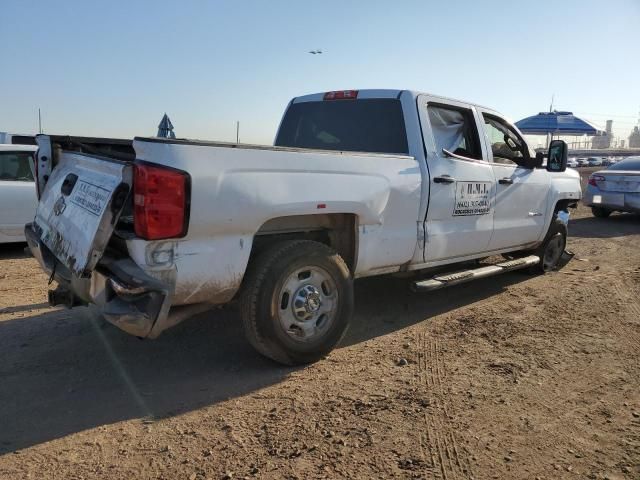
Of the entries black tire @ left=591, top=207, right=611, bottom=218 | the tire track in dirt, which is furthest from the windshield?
black tire @ left=591, top=207, right=611, bottom=218

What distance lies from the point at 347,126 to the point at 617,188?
944 cm

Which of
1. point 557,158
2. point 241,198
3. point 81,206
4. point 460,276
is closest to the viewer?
point 241,198

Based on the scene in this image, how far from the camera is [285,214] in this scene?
143 inches

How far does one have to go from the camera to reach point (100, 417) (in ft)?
10.6

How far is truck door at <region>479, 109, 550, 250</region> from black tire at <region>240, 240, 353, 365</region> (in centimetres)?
235

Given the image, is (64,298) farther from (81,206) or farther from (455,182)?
(455,182)

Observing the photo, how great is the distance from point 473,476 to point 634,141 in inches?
6208

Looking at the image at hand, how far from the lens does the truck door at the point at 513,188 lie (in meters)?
5.69

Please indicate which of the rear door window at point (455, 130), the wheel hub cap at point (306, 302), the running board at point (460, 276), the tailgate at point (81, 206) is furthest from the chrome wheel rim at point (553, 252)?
the tailgate at point (81, 206)

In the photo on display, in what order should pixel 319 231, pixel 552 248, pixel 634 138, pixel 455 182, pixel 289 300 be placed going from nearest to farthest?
1. pixel 289 300
2. pixel 319 231
3. pixel 455 182
4. pixel 552 248
5. pixel 634 138

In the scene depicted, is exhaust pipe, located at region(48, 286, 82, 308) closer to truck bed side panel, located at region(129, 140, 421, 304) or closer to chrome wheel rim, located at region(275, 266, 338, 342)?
truck bed side panel, located at region(129, 140, 421, 304)

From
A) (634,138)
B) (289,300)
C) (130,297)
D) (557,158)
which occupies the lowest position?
(289,300)

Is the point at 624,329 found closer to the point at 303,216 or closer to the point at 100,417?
the point at 303,216

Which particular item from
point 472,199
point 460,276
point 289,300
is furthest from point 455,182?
point 289,300
